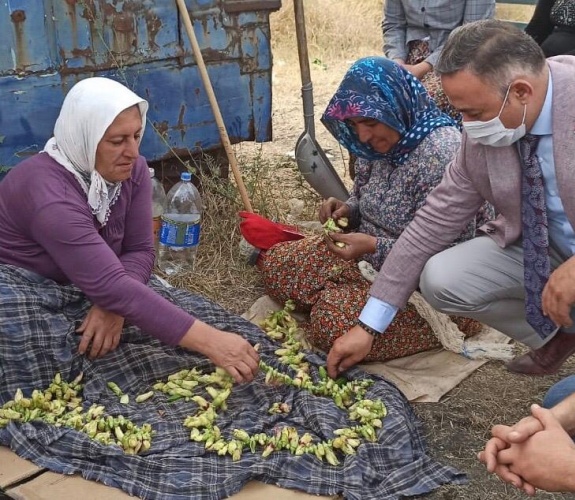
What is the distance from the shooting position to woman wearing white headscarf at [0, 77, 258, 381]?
297cm

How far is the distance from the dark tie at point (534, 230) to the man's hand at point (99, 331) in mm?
1581

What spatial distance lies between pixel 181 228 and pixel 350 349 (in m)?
1.51

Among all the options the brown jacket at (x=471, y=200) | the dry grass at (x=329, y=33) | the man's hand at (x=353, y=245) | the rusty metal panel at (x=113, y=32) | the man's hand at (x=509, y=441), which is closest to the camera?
the man's hand at (x=509, y=441)

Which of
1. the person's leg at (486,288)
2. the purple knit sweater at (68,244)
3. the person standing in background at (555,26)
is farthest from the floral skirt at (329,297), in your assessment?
the person standing in background at (555,26)

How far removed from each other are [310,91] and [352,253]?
209cm

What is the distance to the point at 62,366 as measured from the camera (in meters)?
3.13

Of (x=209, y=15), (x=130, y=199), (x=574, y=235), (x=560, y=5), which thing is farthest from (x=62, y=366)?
(x=560, y=5)

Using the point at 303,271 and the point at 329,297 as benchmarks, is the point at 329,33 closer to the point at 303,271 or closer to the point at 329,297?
the point at 303,271

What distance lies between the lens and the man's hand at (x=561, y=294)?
8.97 ft

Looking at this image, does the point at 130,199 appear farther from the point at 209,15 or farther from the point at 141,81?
the point at 209,15

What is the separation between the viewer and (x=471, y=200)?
3.20 m

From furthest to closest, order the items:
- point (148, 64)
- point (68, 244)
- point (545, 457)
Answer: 1. point (148, 64)
2. point (68, 244)
3. point (545, 457)

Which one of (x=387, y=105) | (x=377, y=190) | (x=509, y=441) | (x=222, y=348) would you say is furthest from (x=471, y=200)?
(x=509, y=441)

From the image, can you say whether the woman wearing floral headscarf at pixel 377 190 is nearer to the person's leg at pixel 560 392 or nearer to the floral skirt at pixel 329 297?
the floral skirt at pixel 329 297
